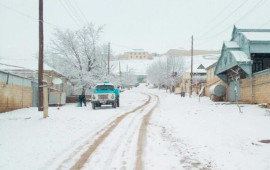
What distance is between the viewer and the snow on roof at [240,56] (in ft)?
83.5

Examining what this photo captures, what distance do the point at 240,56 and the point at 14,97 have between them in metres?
19.9

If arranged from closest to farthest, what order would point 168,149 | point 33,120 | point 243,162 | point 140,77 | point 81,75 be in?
point 243,162 < point 168,149 < point 33,120 < point 81,75 < point 140,77

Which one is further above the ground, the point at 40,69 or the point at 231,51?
the point at 231,51

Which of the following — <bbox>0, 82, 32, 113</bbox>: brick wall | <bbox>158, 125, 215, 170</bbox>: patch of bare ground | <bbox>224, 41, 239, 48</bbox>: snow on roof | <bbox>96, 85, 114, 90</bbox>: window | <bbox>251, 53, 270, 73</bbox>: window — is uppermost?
<bbox>224, 41, 239, 48</bbox>: snow on roof

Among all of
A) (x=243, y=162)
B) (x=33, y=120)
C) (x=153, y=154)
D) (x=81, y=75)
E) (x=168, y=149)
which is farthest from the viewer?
(x=81, y=75)

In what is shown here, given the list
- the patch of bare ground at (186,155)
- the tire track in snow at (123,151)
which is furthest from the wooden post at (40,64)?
the patch of bare ground at (186,155)

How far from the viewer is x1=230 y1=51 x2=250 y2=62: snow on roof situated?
25438 millimetres

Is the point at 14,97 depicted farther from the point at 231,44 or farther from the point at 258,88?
the point at 231,44

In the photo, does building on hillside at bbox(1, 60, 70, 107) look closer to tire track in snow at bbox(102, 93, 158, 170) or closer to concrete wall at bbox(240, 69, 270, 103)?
concrete wall at bbox(240, 69, 270, 103)

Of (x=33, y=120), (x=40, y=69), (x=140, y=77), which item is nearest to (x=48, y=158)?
(x=33, y=120)

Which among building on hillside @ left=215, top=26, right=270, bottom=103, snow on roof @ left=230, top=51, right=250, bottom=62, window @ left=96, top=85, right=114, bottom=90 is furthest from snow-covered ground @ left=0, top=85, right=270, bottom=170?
window @ left=96, top=85, right=114, bottom=90

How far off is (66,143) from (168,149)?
3578 mm

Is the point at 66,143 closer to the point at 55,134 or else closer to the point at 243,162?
the point at 55,134

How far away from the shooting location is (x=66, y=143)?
991 cm
